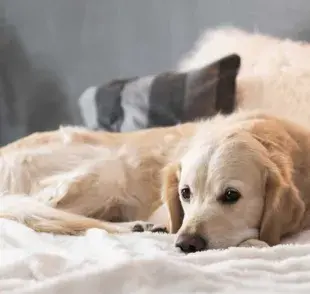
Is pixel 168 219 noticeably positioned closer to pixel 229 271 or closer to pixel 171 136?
pixel 171 136

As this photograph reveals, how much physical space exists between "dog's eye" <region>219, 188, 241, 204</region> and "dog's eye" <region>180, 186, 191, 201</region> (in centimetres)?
12

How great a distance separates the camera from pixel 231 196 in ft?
5.23

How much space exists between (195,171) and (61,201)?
1.77 feet

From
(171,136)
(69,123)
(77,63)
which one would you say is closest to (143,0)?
(77,63)

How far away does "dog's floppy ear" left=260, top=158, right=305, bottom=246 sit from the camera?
1580 millimetres

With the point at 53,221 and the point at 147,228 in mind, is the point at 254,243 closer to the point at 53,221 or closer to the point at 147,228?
the point at 147,228

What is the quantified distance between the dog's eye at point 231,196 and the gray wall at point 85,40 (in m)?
1.19

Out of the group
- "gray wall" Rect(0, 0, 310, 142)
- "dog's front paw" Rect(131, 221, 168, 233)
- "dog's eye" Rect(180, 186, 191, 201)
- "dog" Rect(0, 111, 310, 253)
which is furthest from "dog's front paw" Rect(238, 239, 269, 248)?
"gray wall" Rect(0, 0, 310, 142)

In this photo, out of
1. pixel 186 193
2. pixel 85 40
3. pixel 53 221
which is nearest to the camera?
pixel 186 193

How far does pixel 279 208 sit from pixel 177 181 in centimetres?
35

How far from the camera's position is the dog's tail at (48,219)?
181 centimetres

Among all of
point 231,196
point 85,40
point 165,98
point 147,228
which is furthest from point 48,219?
point 85,40

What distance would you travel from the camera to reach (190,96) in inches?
95.3

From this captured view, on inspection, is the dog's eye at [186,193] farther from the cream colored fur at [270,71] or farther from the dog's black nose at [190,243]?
the cream colored fur at [270,71]
